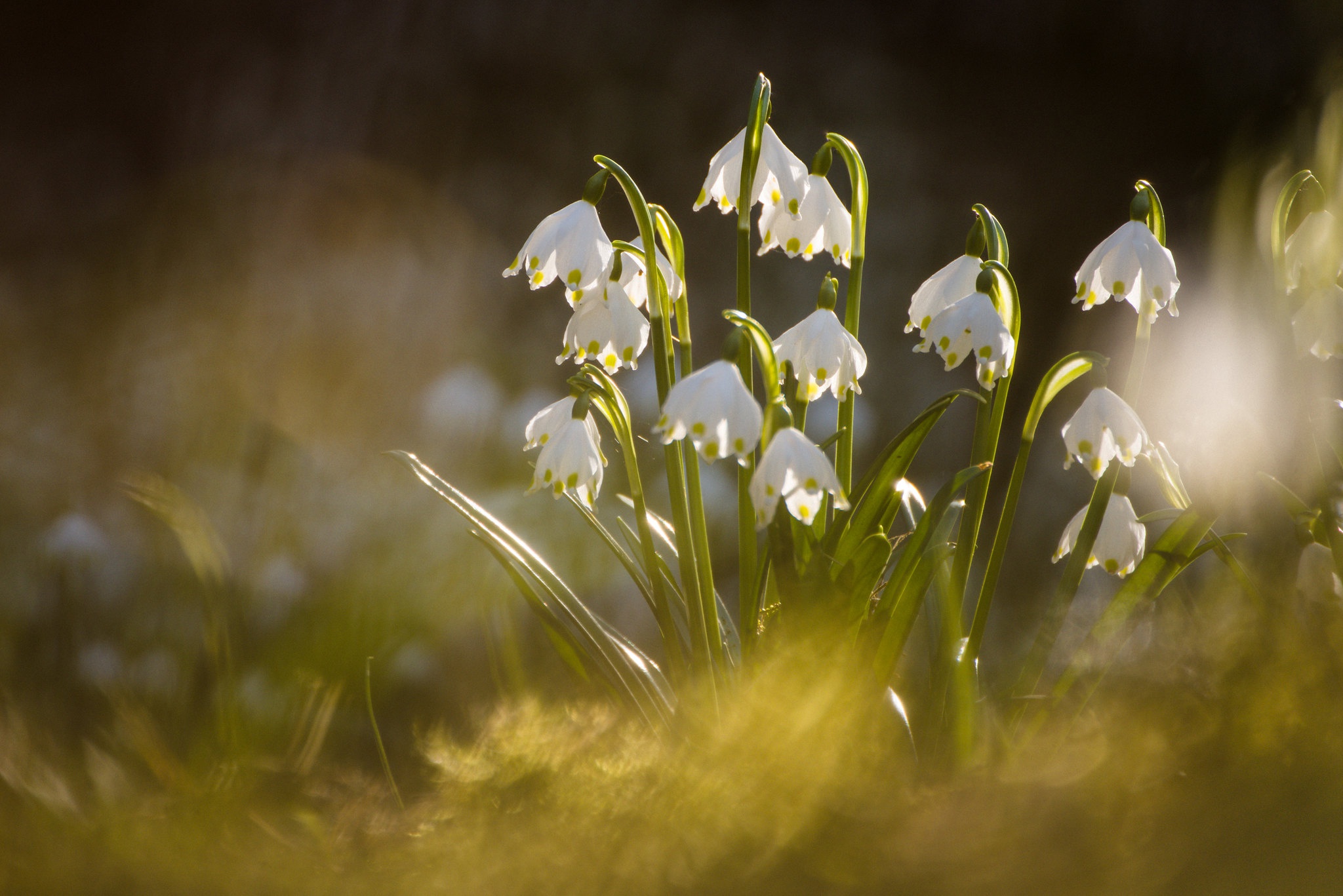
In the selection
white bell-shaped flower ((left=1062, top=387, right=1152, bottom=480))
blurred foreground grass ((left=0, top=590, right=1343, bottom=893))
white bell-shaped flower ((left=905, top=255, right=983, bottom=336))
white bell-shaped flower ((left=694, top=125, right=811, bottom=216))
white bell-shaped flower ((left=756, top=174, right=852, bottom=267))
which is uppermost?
white bell-shaped flower ((left=694, top=125, right=811, bottom=216))

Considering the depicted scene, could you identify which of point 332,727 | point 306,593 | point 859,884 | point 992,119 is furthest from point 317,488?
point 992,119

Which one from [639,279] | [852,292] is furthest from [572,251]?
[852,292]

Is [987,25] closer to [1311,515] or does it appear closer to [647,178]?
[647,178]

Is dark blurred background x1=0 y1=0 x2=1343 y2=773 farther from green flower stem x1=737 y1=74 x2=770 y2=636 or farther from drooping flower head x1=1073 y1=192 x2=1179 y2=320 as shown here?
drooping flower head x1=1073 y1=192 x2=1179 y2=320

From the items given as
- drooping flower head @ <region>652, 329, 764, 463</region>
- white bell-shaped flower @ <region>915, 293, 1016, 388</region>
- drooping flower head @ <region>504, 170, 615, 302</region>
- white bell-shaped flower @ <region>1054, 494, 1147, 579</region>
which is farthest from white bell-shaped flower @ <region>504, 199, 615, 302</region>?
white bell-shaped flower @ <region>1054, 494, 1147, 579</region>

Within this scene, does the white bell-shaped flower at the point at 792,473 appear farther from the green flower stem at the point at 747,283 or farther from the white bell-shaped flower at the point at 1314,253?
the white bell-shaped flower at the point at 1314,253

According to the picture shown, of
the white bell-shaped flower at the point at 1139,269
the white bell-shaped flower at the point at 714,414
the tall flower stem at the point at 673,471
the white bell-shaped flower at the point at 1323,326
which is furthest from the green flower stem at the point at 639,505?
the white bell-shaped flower at the point at 1323,326

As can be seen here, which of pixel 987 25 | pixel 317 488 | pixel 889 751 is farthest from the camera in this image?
pixel 987 25
